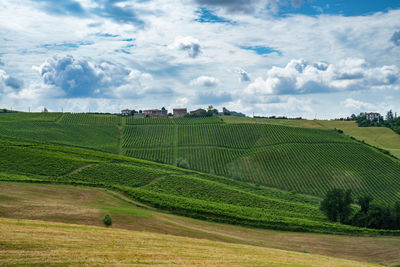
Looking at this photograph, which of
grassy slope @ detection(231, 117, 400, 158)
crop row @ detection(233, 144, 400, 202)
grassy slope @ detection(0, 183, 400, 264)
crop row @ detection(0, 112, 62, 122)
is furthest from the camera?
crop row @ detection(0, 112, 62, 122)

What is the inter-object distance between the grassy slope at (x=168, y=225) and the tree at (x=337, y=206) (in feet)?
50.2

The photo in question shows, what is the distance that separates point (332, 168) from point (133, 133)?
261 feet

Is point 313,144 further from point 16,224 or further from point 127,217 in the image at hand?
point 16,224

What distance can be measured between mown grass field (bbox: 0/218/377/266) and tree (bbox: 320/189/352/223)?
38.7 m

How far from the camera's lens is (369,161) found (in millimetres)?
111812

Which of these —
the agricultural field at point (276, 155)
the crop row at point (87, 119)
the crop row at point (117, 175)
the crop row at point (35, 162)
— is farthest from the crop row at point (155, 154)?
the crop row at point (35, 162)

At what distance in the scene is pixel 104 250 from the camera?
23.5 metres

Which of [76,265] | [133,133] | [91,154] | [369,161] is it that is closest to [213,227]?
[76,265]

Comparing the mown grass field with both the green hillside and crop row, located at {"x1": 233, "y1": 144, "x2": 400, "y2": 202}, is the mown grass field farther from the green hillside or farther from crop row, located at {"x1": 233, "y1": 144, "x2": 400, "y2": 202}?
crop row, located at {"x1": 233, "y1": 144, "x2": 400, "y2": 202}

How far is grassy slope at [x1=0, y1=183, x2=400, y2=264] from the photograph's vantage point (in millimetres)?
37844

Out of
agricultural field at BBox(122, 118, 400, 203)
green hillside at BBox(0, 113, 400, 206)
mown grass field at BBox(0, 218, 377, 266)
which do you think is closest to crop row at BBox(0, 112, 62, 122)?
green hillside at BBox(0, 113, 400, 206)

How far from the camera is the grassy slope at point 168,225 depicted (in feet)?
124

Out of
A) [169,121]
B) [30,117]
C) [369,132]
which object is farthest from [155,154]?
[369,132]

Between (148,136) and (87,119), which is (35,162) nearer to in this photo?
(148,136)
